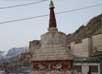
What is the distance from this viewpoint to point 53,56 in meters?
19.0

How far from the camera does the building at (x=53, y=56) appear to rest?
62.1 feet

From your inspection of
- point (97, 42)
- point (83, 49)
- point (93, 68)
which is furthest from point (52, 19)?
point (83, 49)

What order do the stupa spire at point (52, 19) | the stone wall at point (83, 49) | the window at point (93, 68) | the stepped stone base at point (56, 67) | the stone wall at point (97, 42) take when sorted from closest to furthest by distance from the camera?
the stepped stone base at point (56, 67), the stupa spire at point (52, 19), the window at point (93, 68), the stone wall at point (97, 42), the stone wall at point (83, 49)

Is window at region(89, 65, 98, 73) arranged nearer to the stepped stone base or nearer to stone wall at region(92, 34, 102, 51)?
stone wall at region(92, 34, 102, 51)

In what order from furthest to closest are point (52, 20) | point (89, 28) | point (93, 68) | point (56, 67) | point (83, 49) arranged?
point (89, 28)
point (83, 49)
point (93, 68)
point (52, 20)
point (56, 67)

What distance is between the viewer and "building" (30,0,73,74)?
18.9 meters

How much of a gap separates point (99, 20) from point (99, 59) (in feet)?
155

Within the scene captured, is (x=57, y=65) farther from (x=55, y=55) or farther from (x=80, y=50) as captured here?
(x=80, y=50)

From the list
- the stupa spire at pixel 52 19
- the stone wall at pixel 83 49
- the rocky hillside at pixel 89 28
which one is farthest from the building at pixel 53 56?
the rocky hillside at pixel 89 28

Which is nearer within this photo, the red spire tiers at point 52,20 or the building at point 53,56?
the building at point 53,56

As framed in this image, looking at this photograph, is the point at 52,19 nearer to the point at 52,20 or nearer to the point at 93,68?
the point at 52,20

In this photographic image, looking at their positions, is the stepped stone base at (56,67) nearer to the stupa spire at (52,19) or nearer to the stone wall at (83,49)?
the stupa spire at (52,19)

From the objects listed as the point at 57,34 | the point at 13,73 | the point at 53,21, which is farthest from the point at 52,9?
the point at 13,73

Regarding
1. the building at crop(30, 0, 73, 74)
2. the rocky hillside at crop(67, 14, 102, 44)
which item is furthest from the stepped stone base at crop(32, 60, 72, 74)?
the rocky hillside at crop(67, 14, 102, 44)
